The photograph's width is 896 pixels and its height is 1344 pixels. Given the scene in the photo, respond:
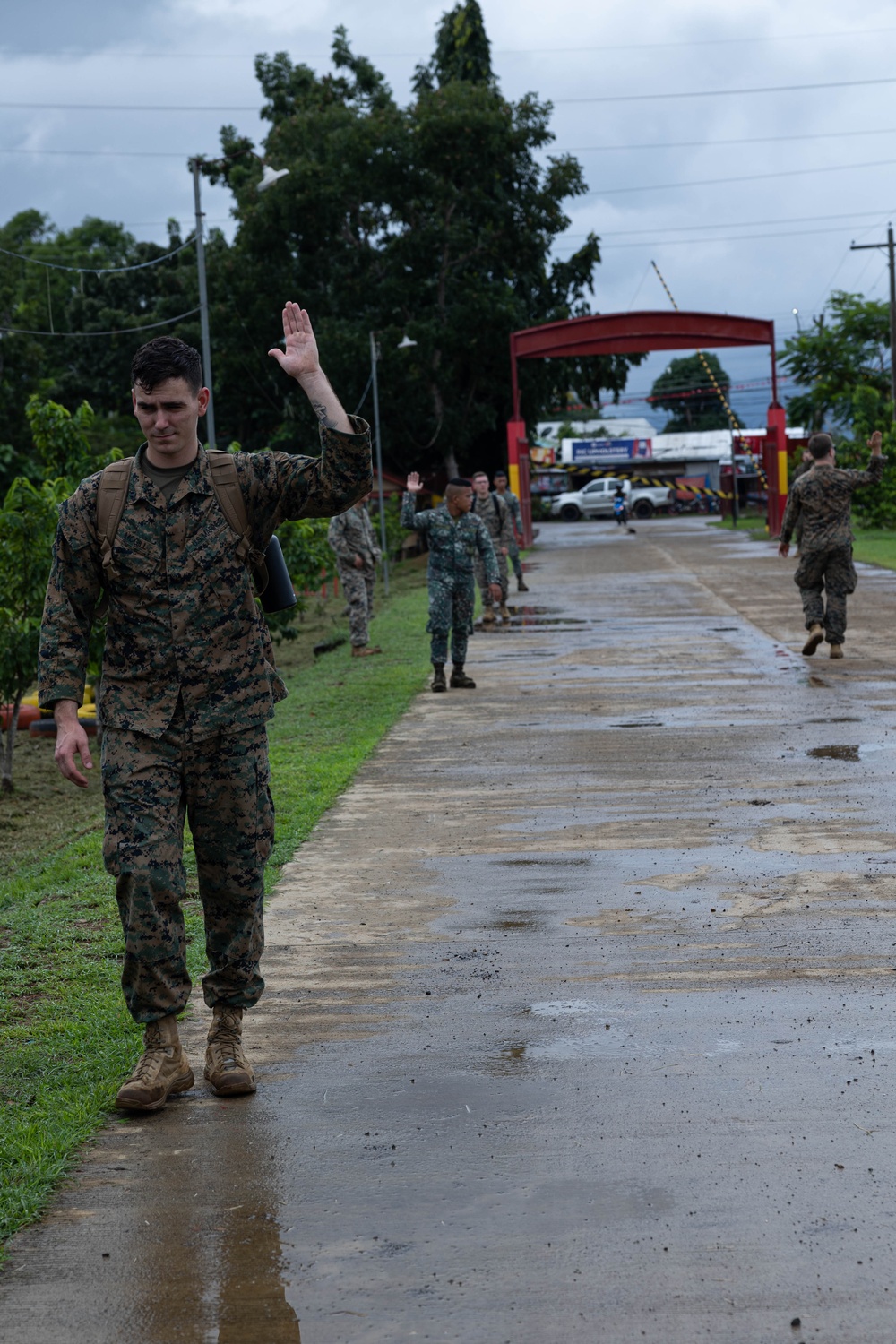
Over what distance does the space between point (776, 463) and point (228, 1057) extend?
36534mm

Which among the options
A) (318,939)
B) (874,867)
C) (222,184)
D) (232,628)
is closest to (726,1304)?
(232,628)

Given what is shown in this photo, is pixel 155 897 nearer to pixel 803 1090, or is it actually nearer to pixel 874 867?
pixel 803 1090

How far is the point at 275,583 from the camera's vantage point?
470cm

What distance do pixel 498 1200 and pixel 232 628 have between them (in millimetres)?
1681

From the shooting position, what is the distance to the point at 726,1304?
323cm

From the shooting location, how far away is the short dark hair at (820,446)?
14.3m

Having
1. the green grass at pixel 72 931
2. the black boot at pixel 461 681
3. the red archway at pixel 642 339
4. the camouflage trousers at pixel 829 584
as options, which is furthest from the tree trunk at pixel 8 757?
the red archway at pixel 642 339

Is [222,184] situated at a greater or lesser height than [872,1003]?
greater

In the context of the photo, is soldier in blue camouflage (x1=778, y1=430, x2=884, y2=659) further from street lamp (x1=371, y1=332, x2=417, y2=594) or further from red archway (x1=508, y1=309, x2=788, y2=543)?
red archway (x1=508, y1=309, x2=788, y2=543)

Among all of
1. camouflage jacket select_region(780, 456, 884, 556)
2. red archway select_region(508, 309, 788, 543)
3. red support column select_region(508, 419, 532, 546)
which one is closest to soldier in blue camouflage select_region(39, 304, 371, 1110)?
camouflage jacket select_region(780, 456, 884, 556)

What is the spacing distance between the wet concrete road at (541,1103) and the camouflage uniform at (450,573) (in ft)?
14.4

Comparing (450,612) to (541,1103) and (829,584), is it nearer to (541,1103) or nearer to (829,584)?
(829,584)

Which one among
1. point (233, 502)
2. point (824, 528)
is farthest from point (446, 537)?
point (233, 502)

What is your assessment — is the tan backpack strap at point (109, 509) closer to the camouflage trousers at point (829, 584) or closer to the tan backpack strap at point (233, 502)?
the tan backpack strap at point (233, 502)
